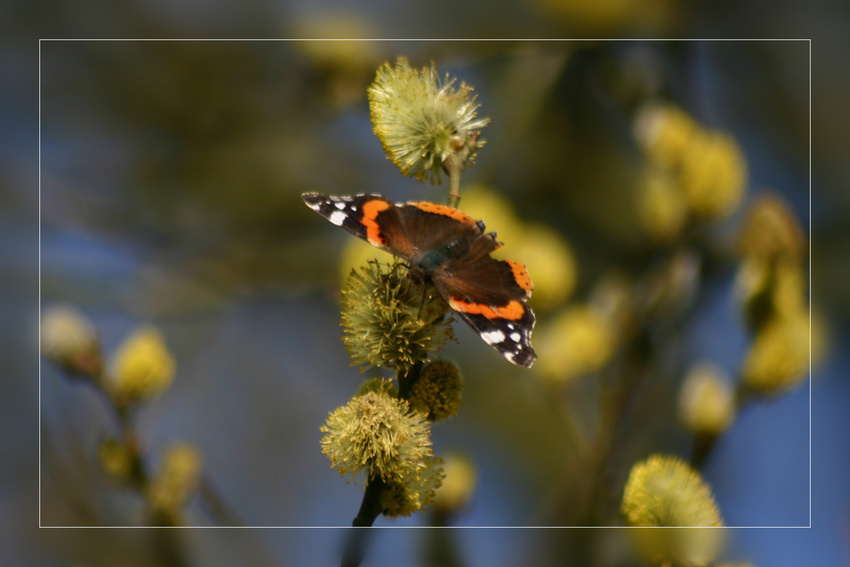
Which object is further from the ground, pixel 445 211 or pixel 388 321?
pixel 445 211

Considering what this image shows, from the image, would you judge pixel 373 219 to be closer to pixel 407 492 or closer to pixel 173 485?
pixel 407 492

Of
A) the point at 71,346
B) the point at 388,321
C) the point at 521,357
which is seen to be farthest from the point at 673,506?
the point at 71,346

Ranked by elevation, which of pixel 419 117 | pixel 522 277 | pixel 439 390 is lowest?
pixel 439 390

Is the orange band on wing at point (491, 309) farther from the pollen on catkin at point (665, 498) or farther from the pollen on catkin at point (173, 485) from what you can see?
the pollen on catkin at point (173, 485)

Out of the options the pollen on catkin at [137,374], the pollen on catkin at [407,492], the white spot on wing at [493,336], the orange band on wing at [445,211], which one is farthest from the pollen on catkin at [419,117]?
the pollen on catkin at [137,374]

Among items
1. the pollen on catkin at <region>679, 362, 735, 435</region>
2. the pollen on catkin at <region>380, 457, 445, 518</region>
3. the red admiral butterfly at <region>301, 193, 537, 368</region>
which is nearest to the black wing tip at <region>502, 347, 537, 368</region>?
the red admiral butterfly at <region>301, 193, 537, 368</region>

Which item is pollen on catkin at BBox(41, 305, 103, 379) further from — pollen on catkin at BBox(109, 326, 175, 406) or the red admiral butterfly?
the red admiral butterfly
